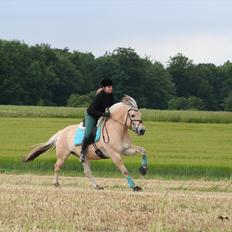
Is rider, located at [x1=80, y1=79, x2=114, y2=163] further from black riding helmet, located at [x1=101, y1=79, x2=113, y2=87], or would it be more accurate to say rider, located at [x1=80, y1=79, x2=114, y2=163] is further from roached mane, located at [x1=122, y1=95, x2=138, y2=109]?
roached mane, located at [x1=122, y1=95, x2=138, y2=109]

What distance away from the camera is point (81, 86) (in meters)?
127

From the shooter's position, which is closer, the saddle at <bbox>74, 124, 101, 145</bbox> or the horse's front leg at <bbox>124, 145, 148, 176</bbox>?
the horse's front leg at <bbox>124, 145, 148, 176</bbox>

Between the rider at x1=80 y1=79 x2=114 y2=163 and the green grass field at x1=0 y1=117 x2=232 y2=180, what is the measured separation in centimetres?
700

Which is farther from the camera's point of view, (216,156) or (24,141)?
(24,141)

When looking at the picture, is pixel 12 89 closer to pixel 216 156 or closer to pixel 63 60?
pixel 63 60

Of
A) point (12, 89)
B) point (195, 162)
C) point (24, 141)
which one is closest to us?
point (195, 162)

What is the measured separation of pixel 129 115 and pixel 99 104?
2.50 ft

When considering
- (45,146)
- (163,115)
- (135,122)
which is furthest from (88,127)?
(163,115)

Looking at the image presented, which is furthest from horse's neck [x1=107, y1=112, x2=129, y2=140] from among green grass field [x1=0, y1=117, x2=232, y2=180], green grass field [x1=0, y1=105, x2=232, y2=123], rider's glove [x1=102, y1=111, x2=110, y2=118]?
green grass field [x1=0, y1=105, x2=232, y2=123]

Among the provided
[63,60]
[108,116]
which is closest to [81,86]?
[63,60]

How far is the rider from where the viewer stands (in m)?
16.7

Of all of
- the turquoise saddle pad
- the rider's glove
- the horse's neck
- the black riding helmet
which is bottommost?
the turquoise saddle pad

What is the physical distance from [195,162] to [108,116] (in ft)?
35.6

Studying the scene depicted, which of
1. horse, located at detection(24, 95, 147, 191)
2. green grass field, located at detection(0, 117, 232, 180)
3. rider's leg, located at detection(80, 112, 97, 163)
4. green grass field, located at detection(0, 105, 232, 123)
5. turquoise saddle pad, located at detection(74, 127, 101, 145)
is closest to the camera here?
horse, located at detection(24, 95, 147, 191)
